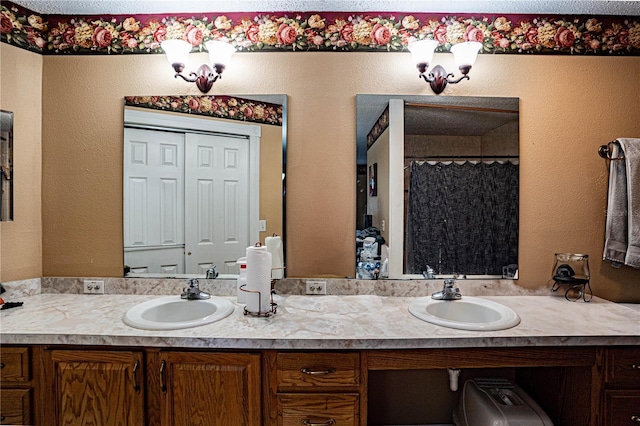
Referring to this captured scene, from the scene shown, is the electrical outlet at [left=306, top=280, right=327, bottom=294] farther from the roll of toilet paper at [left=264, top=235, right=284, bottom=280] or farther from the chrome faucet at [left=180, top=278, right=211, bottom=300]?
the chrome faucet at [left=180, top=278, right=211, bottom=300]

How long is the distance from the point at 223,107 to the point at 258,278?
105 centimetres

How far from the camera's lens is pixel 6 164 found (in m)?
1.91

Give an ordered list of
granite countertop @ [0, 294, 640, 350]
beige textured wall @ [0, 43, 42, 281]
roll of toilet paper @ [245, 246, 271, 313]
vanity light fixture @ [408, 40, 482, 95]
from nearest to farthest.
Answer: granite countertop @ [0, 294, 640, 350], roll of toilet paper @ [245, 246, 271, 313], vanity light fixture @ [408, 40, 482, 95], beige textured wall @ [0, 43, 42, 281]

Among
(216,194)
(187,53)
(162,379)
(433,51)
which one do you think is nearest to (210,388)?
(162,379)

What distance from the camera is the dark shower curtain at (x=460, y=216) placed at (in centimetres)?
197

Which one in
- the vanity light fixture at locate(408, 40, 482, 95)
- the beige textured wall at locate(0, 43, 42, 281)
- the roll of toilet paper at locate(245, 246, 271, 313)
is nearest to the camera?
the roll of toilet paper at locate(245, 246, 271, 313)

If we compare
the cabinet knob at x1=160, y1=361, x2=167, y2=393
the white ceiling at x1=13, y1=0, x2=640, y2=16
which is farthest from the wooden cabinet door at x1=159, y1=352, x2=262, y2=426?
the white ceiling at x1=13, y1=0, x2=640, y2=16

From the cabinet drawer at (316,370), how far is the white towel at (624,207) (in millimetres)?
1674

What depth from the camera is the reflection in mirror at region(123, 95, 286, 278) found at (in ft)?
6.49

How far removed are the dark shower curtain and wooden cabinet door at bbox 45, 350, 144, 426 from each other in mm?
1479

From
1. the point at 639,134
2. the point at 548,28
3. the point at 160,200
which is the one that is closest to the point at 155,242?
the point at 160,200

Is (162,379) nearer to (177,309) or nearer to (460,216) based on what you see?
(177,309)

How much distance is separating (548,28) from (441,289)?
1656mm

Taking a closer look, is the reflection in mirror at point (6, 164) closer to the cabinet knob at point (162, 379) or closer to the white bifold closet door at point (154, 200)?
the white bifold closet door at point (154, 200)
